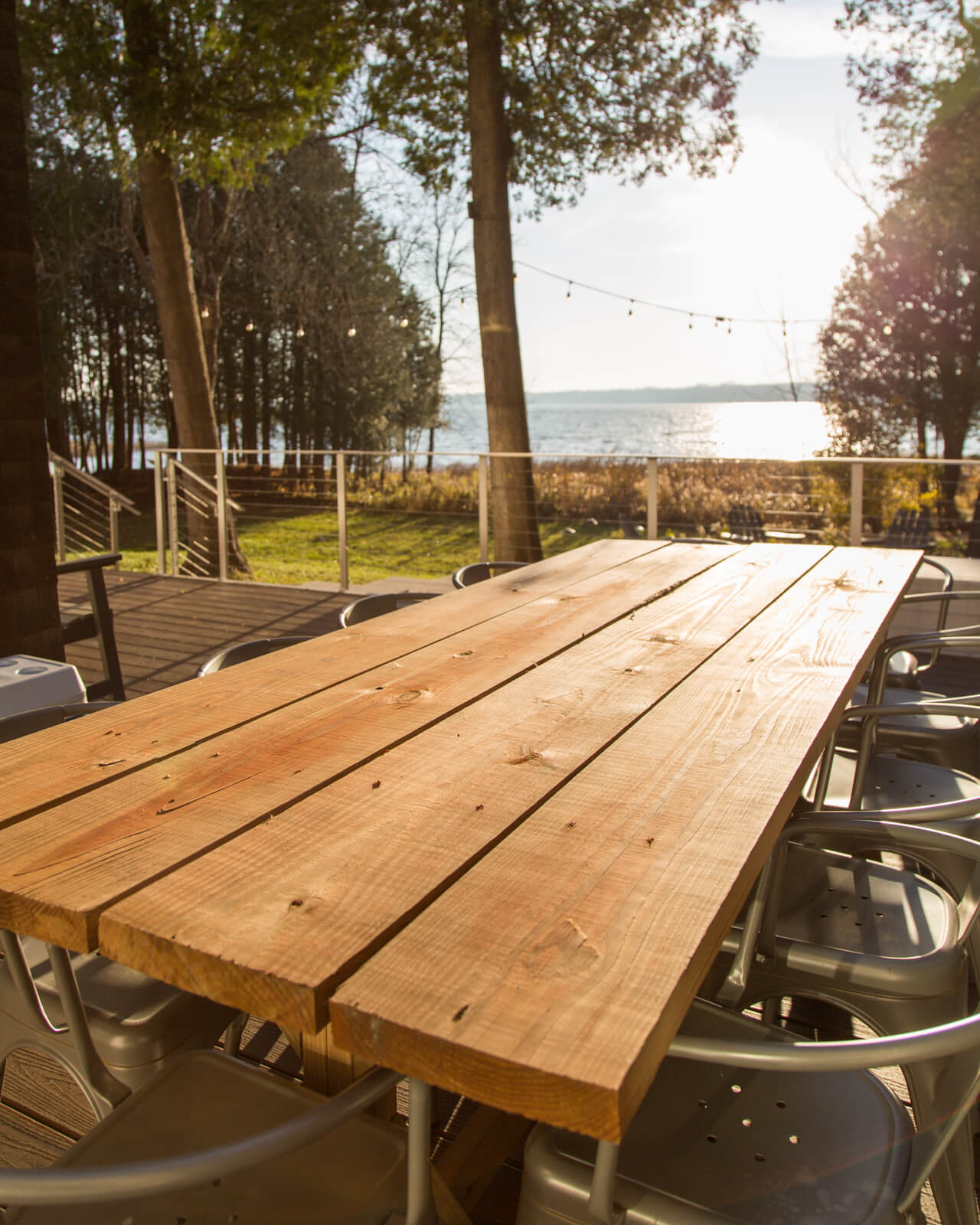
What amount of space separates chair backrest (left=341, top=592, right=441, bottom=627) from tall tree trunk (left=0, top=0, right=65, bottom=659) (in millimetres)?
1110

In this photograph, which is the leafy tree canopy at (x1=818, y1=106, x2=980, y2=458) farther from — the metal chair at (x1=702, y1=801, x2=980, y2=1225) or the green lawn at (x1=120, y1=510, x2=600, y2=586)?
the metal chair at (x1=702, y1=801, x2=980, y2=1225)

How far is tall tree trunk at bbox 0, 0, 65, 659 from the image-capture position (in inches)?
104

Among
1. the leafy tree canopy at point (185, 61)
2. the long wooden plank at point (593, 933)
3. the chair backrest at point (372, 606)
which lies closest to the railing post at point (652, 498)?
the chair backrest at point (372, 606)

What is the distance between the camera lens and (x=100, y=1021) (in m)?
1.16

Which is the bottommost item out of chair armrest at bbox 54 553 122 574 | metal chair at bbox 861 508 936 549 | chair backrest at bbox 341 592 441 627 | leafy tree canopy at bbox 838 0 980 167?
metal chair at bbox 861 508 936 549

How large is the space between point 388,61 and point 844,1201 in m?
8.19

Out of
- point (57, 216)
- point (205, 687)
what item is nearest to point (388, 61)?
point (205, 687)

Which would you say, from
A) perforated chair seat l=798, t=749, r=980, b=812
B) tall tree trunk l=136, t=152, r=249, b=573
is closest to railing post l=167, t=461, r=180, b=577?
tall tree trunk l=136, t=152, r=249, b=573

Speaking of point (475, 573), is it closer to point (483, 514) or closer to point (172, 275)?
point (483, 514)

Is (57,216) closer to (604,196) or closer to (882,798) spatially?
(604,196)

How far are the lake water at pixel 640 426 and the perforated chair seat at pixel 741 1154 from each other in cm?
989

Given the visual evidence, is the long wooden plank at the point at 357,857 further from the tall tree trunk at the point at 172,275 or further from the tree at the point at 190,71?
the tall tree trunk at the point at 172,275

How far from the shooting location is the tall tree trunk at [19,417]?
8.70ft

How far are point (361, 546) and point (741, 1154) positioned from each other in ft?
33.7
